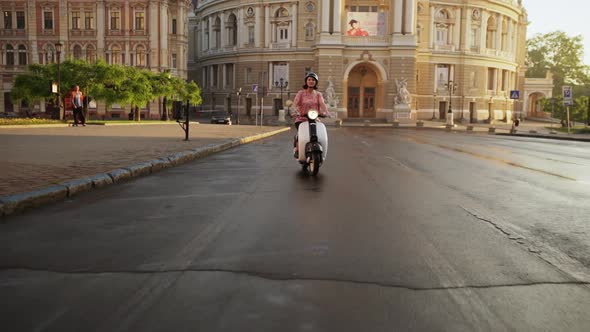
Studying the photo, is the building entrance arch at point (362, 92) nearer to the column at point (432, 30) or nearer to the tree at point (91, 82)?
the column at point (432, 30)

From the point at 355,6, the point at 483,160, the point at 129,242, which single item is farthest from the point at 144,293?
the point at 355,6

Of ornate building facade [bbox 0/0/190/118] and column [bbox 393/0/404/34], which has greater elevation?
column [bbox 393/0/404/34]

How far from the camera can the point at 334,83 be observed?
214 ft

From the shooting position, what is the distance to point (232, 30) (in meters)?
81.2

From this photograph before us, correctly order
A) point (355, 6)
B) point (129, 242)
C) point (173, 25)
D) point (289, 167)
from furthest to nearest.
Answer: point (355, 6) < point (173, 25) < point (289, 167) < point (129, 242)

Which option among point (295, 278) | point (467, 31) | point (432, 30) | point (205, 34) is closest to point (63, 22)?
point (205, 34)

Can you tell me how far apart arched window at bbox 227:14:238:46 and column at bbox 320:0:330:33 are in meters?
19.5

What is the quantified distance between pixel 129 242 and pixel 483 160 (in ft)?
40.1

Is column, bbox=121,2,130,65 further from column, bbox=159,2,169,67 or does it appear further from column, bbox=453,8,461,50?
column, bbox=453,8,461,50

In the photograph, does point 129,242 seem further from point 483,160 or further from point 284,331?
point 483,160

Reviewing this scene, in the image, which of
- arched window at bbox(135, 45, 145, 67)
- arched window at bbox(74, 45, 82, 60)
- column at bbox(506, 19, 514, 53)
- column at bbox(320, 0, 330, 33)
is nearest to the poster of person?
column at bbox(320, 0, 330, 33)

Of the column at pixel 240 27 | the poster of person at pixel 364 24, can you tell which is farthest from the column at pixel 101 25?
the poster of person at pixel 364 24

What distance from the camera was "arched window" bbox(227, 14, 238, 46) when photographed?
264 ft

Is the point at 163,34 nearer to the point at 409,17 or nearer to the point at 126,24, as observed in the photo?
the point at 126,24
